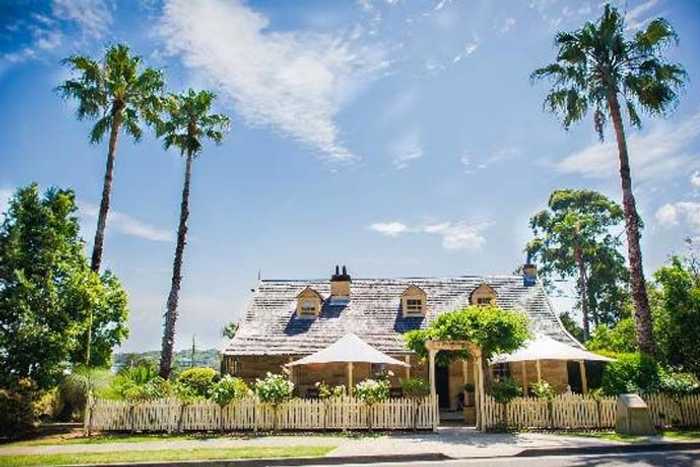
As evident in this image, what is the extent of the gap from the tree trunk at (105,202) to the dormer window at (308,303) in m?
9.14

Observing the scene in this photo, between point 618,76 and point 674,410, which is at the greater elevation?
point 618,76

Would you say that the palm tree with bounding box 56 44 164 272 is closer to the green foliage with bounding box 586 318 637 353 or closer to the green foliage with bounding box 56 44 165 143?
the green foliage with bounding box 56 44 165 143

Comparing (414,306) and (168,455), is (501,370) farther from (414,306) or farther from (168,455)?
(168,455)

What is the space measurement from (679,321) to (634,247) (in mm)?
3115

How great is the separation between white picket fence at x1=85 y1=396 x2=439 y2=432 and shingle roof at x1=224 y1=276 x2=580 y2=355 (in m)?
5.36

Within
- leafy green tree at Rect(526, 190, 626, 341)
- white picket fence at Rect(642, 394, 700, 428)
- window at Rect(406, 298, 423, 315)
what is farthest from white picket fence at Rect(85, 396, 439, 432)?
leafy green tree at Rect(526, 190, 626, 341)

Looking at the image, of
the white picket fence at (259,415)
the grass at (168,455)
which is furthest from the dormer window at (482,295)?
the grass at (168,455)

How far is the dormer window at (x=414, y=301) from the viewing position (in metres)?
25.0

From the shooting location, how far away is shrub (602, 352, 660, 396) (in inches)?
679

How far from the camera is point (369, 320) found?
2450 cm

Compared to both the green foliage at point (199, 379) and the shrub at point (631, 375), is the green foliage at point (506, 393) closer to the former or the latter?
the shrub at point (631, 375)

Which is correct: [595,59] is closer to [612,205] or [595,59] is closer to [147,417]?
[147,417]

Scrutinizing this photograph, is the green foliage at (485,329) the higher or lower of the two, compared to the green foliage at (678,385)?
higher

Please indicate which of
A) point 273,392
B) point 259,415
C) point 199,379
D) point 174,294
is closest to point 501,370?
point 273,392
